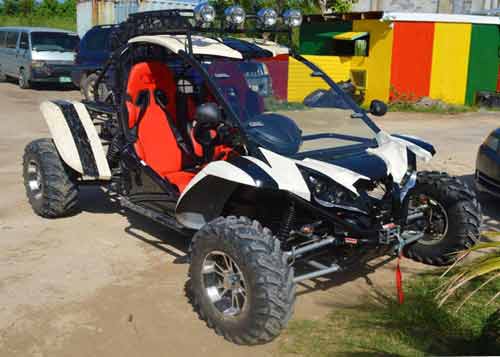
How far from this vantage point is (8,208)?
7152mm

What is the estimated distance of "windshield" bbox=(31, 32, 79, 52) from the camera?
1955 centimetres

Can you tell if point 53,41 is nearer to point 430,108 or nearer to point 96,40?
point 96,40

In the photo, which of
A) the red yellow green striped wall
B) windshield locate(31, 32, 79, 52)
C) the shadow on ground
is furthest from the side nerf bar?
the shadow on ground

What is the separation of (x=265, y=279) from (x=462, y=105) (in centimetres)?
1504

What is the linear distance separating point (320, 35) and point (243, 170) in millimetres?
15089

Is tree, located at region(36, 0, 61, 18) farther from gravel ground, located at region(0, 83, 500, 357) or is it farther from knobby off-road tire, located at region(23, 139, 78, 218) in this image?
knobby off-road tire, located at region(23, 139, 78, 218)

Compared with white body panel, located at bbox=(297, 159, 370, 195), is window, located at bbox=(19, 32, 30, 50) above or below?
above

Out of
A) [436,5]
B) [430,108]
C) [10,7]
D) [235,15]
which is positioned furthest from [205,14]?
[10,7]

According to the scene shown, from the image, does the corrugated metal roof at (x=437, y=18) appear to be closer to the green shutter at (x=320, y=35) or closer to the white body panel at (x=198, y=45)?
the green shutter at (x=320, y=35)

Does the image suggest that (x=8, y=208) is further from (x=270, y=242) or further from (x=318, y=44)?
(x=318, y=44)

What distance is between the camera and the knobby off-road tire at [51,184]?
6395 millimetres

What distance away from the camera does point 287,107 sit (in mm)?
5133

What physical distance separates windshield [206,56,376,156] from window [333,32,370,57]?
1232 cm

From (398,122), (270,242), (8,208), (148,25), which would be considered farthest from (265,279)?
(398,122)
